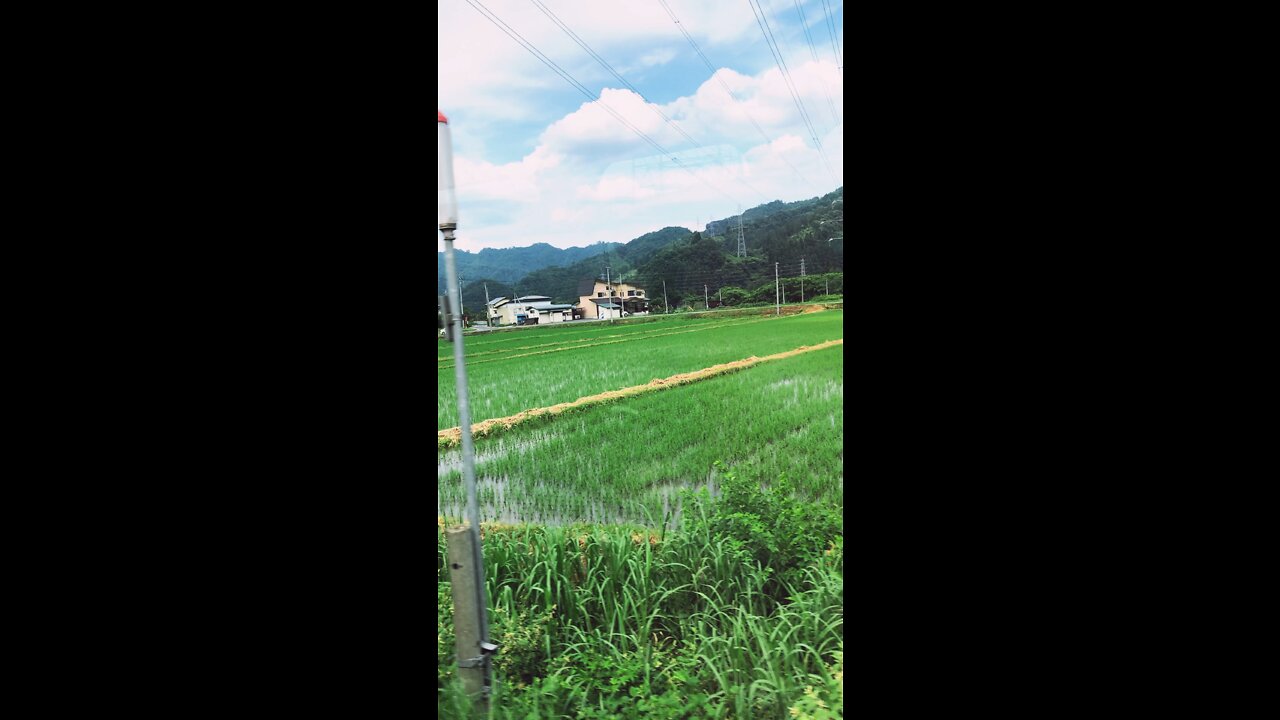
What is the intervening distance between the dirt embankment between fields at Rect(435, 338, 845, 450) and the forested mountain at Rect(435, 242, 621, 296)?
1.36 ft

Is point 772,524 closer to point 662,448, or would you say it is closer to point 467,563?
point 662,448

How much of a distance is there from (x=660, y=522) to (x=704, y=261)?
709 mm

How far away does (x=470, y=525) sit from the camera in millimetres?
1347

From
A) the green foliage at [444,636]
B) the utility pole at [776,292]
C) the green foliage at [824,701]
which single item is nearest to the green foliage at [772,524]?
the green foliage at [824,701]

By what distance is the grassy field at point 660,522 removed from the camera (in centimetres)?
134

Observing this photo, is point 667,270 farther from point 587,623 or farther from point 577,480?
point 587,623

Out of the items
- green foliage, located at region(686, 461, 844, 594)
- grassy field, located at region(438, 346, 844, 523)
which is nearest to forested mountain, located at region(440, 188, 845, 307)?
grassy field, located at region(438, 346, 844, 523)

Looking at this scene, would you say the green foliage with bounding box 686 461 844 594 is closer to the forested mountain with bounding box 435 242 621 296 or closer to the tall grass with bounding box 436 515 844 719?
the tall grass with bounding box 436 515 844 719

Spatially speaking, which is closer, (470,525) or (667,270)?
(470,525)

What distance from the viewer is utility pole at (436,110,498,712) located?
4.10ft
